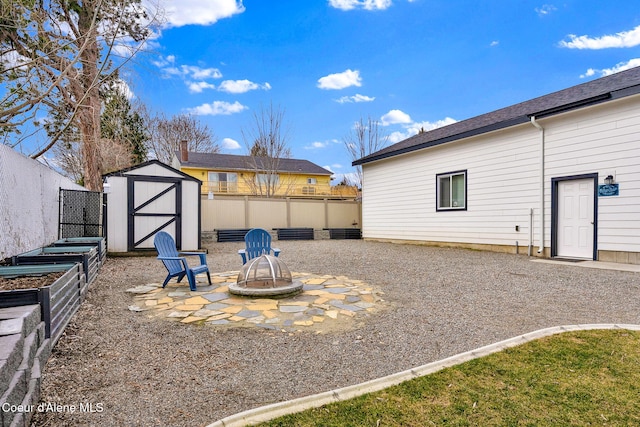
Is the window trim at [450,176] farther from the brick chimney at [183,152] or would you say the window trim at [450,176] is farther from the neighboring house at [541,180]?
the brick chimney at [183,152]

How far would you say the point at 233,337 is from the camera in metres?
3.31

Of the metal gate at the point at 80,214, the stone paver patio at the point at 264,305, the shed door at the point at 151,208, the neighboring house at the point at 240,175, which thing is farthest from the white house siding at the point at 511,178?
the neighboring house at the point at 240,175

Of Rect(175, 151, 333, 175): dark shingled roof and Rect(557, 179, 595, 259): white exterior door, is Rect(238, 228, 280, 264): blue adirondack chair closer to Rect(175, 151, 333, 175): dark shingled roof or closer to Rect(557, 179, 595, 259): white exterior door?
Rect(557, 179, 595, 259): white exterior door

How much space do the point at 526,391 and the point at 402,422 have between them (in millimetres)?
937

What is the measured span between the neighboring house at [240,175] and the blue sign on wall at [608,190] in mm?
17766

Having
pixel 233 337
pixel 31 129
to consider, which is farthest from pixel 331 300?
pixel 31 129

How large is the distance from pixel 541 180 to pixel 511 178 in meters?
0.78

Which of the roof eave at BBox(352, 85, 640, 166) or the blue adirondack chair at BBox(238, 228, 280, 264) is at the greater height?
the roof eave at BBox(352, 85, 640, 166)

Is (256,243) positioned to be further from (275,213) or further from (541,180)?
(275,213)

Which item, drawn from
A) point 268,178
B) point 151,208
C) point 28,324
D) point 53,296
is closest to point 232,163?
point 268,178

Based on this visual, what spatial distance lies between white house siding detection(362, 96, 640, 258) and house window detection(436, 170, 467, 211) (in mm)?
158

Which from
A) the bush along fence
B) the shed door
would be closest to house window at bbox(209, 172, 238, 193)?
the shed door

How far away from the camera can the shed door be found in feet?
30.3

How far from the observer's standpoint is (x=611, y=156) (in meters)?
7.21
